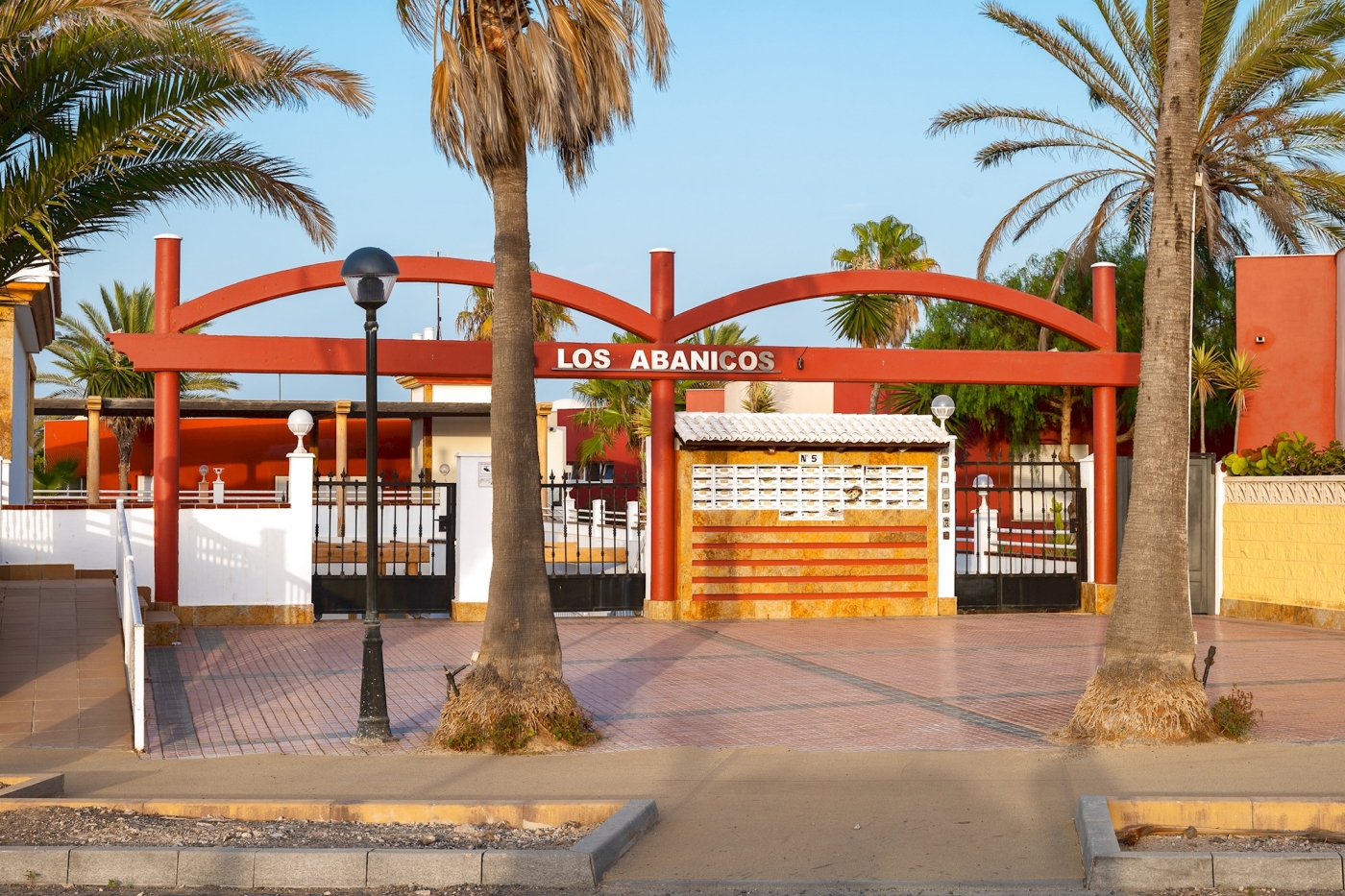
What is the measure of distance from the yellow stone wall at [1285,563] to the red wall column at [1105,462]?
5.46 feet

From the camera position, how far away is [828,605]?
1781 centimetres

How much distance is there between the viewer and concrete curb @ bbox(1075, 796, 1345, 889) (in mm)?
5824

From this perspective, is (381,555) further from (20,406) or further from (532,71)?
(532,71)

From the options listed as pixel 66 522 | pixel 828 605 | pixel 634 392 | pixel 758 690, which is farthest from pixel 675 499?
pixel 634 392

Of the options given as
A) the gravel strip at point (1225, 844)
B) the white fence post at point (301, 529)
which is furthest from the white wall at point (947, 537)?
the gravel strip at point (1225, 844)

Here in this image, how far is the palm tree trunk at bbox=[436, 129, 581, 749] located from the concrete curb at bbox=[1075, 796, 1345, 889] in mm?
4281

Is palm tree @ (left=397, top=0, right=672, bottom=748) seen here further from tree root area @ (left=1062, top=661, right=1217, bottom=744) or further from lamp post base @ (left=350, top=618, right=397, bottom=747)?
tree root area @ (left=1062, top=661, right=1217, bottom=744)

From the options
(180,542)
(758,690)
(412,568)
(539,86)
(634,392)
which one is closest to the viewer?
(539,86)

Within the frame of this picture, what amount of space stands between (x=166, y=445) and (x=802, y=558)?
8.05 meters

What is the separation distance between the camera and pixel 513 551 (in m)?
9.49

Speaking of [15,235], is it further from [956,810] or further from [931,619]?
[931,619]

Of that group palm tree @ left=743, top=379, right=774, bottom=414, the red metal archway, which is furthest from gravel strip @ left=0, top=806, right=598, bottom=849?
palm tree @ left=743, top=379, right=774, bottom=414

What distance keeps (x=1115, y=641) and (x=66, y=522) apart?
44.8ft

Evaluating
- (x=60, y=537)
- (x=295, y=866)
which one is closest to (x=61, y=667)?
(x=60, y=537)
